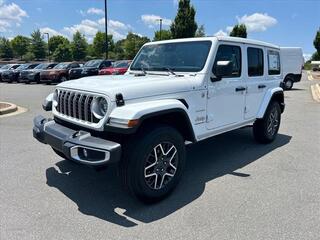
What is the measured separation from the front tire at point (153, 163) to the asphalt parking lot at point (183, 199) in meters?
0.21

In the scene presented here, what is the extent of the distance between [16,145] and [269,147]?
16.0 ft

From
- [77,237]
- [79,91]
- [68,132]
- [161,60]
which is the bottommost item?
[77,237]

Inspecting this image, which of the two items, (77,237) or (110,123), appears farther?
(110,123)

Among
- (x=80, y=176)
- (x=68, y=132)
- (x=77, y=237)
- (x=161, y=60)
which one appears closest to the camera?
(x=77, y=237)

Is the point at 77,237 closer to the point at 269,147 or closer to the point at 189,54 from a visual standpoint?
the point at 189,54

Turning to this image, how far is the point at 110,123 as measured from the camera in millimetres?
3459

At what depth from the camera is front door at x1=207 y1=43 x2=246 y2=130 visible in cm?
470

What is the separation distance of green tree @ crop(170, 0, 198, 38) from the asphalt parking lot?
100 ft

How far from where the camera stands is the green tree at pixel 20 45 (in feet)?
252

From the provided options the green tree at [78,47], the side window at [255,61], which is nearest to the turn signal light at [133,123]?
the side window at [255,61]

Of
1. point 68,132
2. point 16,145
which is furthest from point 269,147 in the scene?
point 16,145

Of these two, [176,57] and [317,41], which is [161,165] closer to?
[176,57]

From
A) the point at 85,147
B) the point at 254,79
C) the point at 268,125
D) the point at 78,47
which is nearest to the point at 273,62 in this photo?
the point at 254,79

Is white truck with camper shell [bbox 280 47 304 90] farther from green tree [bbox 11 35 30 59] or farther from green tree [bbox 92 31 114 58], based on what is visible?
green tree [bbox 11 35 30 59]
